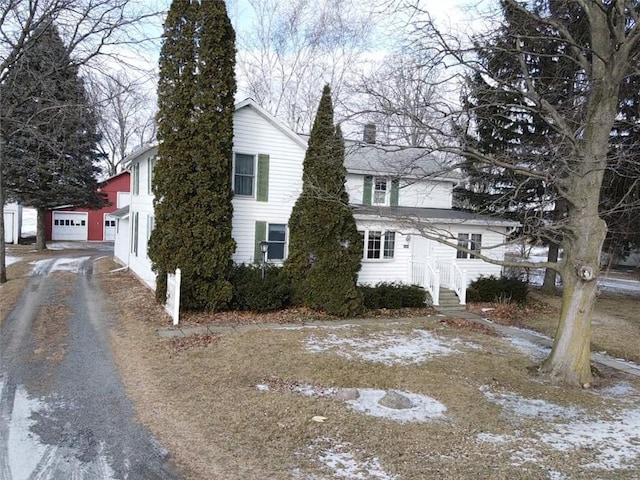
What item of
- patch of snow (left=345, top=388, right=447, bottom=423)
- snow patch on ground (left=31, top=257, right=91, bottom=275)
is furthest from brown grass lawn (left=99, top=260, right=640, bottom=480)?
snow patch on ground (left=31, top=257, right=91, bottom=275)

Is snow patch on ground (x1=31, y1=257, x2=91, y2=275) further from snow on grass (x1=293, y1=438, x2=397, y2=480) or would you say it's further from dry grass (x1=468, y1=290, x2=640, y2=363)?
snow on grass (x1=293, y1=438, x2=397, y2=480)

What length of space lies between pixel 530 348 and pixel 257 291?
637 cm

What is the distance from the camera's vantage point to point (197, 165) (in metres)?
11.7

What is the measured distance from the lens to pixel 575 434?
5668 millimetres

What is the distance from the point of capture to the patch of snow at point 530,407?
6270 millimetres

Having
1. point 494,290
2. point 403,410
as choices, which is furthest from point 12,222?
point 403,410

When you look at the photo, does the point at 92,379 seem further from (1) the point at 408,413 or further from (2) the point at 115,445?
(1) the point at 408,413

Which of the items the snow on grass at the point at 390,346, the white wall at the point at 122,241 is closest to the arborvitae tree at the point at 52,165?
the white wall at the point at 122,241

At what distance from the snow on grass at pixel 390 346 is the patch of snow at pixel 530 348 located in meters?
1.09

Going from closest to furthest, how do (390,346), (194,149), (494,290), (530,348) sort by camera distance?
(390,346) < (530,348) < (194,149) < (494,290)

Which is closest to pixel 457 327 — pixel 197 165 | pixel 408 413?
pixel 408 413

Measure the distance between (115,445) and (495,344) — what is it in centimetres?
799

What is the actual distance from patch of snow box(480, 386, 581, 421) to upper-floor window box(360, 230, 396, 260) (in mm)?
9008

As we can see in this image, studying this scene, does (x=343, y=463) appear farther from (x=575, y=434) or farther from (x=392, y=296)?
A: (x=392, y=296)
